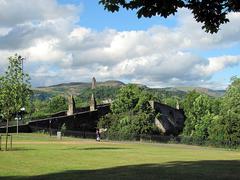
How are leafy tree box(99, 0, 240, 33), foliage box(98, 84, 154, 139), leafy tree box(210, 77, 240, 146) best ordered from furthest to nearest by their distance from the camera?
1. foliage box(98, 84, 154, 139)
2. leafy tree box(210, 77, 240, 146)
3. leafy tree box(99, 0, 240, 33)

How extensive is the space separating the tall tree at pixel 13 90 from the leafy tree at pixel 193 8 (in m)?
29.4

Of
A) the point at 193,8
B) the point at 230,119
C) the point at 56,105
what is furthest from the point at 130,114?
the point at 193,8

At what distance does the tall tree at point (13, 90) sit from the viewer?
38.2m

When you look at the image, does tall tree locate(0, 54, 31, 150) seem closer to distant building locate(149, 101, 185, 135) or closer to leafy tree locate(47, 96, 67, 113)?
distant building locate(149, 101, 185, 135)

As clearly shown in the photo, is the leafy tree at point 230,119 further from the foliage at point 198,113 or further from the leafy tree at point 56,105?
the leafy tree at point 56,105

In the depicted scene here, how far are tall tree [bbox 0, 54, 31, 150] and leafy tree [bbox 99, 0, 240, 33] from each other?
29.4m

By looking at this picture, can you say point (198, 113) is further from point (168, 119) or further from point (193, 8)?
point (193, 8)

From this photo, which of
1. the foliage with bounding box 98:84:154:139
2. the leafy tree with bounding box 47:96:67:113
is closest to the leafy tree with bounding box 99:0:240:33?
the foliage with bounding box 98:84:154:139

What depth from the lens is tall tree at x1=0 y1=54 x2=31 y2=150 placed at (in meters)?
38.2

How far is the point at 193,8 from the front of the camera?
10.0 meters

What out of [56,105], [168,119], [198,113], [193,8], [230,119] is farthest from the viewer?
[56,105]

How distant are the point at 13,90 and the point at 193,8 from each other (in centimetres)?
2976

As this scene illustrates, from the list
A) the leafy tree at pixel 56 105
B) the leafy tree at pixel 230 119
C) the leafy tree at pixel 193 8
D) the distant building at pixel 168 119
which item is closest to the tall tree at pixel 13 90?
the leafy tree at pixel 193 8

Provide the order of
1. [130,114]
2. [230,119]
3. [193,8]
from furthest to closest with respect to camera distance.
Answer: [130,114]
[230,119]
[193,8]
